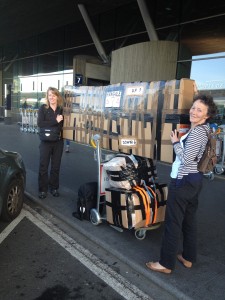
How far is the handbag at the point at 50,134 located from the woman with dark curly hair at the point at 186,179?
2.52 meters

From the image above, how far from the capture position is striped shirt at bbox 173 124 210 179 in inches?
115

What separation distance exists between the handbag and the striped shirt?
8.90 feet

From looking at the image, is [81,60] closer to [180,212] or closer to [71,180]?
[71,180]

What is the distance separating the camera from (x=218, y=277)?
3.28 metres

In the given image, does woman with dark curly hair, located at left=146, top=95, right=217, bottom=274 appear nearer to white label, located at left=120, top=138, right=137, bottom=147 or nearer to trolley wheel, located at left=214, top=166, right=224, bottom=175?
white label, located at left=120, top=138, right=137, bottom=147

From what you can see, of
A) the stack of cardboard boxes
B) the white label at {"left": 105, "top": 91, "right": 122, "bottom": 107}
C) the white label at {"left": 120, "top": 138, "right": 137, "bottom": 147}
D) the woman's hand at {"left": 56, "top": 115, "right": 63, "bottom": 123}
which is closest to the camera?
the stack of cardboard boxes

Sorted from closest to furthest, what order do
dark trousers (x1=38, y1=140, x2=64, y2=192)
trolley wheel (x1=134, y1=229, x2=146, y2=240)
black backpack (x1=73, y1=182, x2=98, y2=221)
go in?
trolley wheel (x1=134, y1=229, x2=146, y2=240) → black backpack (x1=73, y1=182, x2=98, y2=221) → dark trousers (x1=38, y1=140, x2=64, y2=192)

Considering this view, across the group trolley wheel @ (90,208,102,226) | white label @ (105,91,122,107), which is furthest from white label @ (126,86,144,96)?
trolley wheel @ (90,208,102,226)

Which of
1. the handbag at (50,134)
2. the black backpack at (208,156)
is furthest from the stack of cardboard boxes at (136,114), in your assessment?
the handbag at (50,134)

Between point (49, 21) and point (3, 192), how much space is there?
1614 cm

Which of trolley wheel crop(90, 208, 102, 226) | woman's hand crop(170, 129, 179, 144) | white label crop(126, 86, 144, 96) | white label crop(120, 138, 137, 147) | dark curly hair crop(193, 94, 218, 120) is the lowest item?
trolley wheel crop(90, 208, 102, 226)

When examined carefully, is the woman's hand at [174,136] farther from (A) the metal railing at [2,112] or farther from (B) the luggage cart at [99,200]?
(A) the metal railing at [2,112]

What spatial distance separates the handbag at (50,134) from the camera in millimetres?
5223

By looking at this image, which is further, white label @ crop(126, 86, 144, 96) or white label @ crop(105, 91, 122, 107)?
white label @ crop(105, 91, 122, 107)
